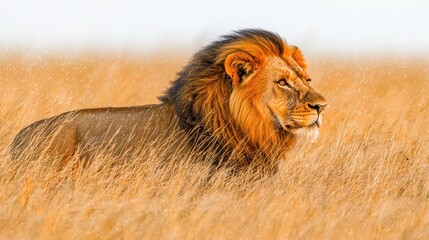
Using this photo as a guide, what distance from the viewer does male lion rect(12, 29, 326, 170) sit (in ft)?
24.0

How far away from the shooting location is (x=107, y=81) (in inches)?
623

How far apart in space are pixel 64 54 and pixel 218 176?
14897mm

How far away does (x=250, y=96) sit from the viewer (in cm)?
735

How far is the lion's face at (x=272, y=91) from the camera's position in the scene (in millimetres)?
7285

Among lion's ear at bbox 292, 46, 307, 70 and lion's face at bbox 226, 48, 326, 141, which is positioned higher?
lion's ear at bbox 292, 46, 307, 70

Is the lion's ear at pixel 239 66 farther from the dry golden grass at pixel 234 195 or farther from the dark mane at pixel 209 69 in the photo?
the dry golden grass at pixel 234 195

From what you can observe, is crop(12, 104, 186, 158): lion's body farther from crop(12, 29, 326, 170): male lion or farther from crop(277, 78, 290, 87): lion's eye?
crop(277, 78, 290, 87): lion's eye

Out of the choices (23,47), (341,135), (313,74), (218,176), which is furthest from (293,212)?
(23,47)

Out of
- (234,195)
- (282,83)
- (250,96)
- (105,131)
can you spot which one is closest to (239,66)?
(250,96)

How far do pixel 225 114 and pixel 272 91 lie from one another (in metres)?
0.39

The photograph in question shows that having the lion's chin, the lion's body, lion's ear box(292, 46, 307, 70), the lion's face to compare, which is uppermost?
lion's ear box(292, 46, 307, 70)

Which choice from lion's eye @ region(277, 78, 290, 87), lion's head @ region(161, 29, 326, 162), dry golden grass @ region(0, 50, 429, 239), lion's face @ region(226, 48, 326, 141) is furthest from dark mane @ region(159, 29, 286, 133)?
dry golden grass @ region(0, 50, 429, 239)

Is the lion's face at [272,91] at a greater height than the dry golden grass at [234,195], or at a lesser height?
greater

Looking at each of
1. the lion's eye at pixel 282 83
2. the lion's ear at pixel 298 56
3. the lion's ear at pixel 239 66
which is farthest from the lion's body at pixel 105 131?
the lion's ear at pixel 298 56
